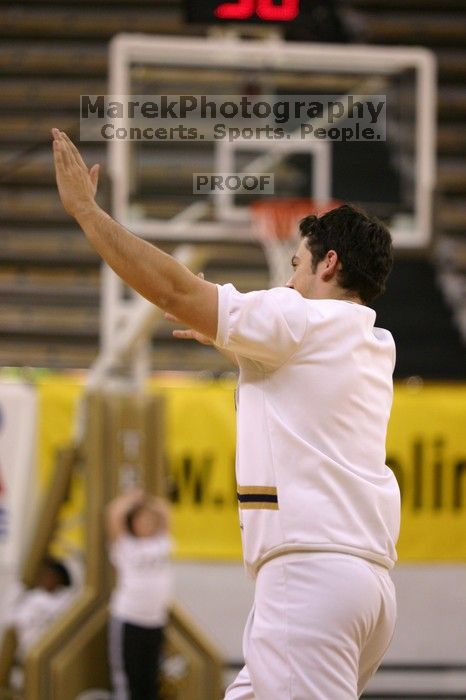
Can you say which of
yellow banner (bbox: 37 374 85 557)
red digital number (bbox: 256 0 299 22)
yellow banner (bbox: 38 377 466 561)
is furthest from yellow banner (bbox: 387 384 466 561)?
red digital number (bbox: 256 0 299 22)

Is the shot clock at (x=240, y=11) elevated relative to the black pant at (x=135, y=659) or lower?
elevated

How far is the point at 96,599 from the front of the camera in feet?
28.3

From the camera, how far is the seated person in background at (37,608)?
8758mm

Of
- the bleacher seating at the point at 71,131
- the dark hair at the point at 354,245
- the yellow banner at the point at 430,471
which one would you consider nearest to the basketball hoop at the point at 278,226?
the yellow banner at the point at 430,471

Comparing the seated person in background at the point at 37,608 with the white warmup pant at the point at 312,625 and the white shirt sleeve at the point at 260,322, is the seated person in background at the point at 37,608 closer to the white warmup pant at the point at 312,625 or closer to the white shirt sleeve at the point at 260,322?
the white warmup pant at the point at 312,625

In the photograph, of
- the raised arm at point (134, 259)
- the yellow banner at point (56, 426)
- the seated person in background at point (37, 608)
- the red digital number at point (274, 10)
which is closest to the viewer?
the raised arm at point (134, 259)

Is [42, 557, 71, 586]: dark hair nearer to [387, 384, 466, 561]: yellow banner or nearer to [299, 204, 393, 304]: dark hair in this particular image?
[387, 384, 466, 561]: yellow banner

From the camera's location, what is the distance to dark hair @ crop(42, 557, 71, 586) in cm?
889

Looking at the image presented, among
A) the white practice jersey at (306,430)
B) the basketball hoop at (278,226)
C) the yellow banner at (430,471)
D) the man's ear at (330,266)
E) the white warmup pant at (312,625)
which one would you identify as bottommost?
the yellow banner at (430,471)

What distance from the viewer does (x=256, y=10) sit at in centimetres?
742

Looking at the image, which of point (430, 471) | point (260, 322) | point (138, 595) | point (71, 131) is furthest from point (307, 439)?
point (71, 131)

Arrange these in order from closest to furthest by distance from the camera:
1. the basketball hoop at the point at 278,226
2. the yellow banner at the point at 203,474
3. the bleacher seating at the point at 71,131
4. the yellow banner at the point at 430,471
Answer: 1. the basketball hoop at the point at 278,226
2. the yellow banner at the point at 203,474
3. the yellow banner at the point at 430,471
4. the bleacher seating at the point at 71,131

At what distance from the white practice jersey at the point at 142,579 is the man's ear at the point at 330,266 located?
5.48m

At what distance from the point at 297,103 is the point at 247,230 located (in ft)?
3.07
